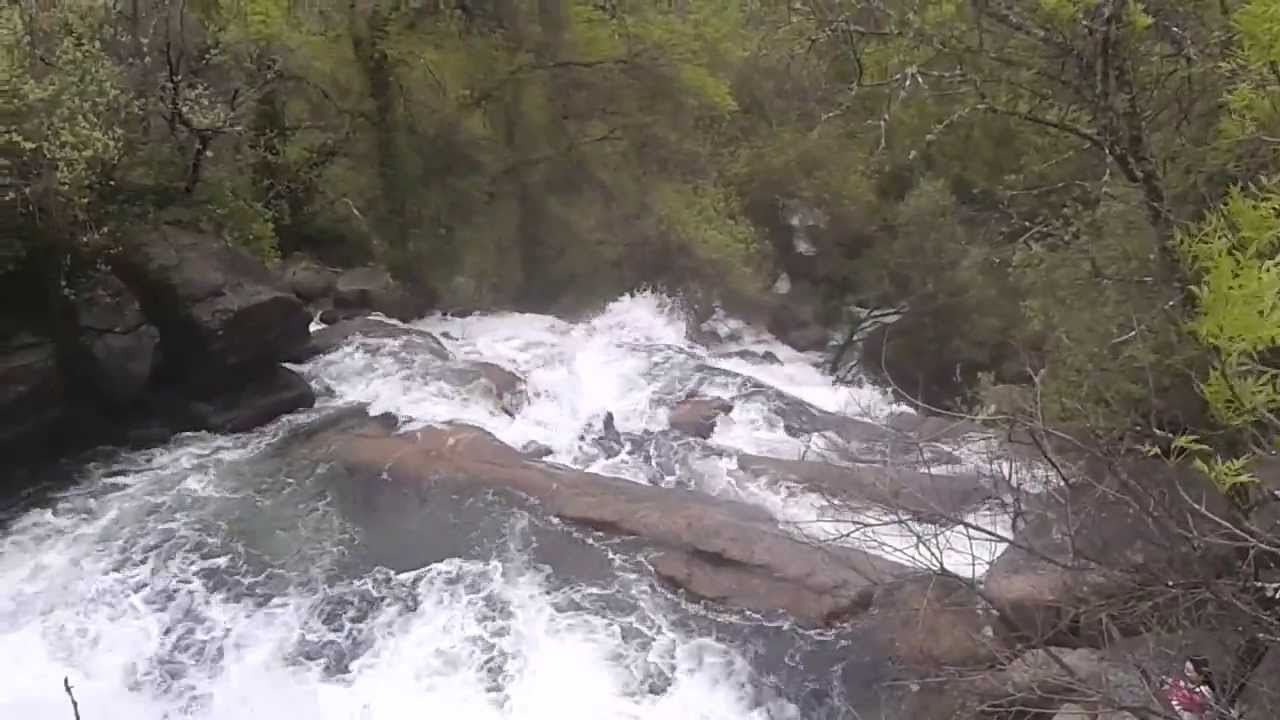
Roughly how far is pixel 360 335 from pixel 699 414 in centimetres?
469

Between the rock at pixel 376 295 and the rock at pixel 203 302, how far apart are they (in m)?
3.00

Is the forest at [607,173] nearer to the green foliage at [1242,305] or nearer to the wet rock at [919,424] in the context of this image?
the wet rock at [919,424]

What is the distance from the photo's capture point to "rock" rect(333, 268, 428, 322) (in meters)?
14.4

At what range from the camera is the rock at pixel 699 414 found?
36.9 ft

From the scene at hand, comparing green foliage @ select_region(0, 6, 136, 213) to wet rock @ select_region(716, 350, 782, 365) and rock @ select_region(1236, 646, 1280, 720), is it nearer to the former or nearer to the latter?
wet rock @ select_region(716, 350, 782, 365)

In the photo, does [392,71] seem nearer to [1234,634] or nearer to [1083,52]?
[1083,52]

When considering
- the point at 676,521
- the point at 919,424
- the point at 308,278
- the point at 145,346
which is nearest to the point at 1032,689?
the point at 676,521

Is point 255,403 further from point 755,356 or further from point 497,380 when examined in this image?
point 755,356

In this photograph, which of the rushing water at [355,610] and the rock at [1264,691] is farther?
the rushing water at [355,610]

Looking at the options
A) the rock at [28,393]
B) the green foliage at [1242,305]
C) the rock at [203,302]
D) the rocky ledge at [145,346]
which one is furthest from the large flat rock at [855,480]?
the rock at [28,393]

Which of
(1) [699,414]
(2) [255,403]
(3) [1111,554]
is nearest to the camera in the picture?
(3) [1111,554]

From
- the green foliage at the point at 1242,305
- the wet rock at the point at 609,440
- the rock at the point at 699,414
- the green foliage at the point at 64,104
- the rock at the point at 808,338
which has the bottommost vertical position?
the wet rock at the point at 609,440

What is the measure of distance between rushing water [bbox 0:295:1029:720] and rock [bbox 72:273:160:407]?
0.71 meters

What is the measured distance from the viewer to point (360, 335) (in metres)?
13.2
